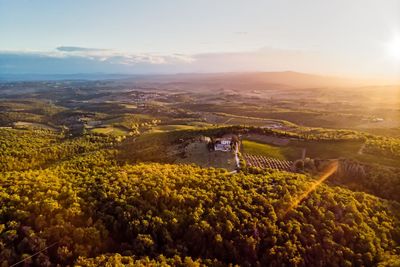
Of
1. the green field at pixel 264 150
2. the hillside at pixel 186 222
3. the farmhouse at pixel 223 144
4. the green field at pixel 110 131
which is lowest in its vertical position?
the green field at pixel 110 131

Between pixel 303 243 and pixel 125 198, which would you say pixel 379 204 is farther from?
pixel 125 198

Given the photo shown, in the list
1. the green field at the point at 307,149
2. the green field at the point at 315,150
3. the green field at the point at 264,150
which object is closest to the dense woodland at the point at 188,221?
the green field at the point at 315,150

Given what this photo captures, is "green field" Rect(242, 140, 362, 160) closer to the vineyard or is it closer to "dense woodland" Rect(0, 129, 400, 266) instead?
the vineyard

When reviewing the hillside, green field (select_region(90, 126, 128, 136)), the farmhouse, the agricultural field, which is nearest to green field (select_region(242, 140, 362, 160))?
the farmhouse

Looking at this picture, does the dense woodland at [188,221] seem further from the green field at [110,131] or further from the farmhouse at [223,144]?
the green field at [110,131]

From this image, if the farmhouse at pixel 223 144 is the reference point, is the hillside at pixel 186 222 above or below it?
below

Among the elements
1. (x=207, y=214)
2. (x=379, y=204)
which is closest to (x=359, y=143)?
(x=379, y=204)

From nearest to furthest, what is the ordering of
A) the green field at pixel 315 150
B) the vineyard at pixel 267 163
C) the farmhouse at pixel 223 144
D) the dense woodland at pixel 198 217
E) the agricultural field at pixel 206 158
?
the dense woodland at pixel 198 217, the agricultural field at pixel 206 158, the vineyard at pixel 267 163, the green field at pixel 315 150, the farmhouse at pixel 223 144
